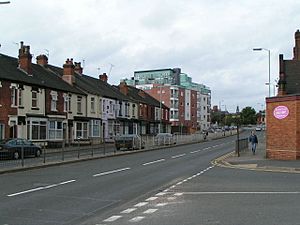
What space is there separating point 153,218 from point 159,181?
7875 millimetres

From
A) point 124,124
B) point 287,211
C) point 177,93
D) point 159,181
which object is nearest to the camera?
point 287,211

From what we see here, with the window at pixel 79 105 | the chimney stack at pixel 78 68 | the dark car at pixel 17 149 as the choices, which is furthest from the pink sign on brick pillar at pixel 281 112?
the chimney stack at pixel 78 68

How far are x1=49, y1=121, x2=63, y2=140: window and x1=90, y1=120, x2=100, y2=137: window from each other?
708cm

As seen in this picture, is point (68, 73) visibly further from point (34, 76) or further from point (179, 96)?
point (179, 96)

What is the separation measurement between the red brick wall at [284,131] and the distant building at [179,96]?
2537 inches

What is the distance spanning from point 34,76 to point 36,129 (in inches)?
214

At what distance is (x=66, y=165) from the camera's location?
25.8 meters

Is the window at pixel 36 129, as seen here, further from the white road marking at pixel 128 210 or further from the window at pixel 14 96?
the white road marking at pixel 128 210

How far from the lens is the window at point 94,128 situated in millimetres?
53375

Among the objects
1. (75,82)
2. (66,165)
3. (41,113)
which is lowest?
(66,165)

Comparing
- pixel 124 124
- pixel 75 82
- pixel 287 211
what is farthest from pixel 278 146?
pixel 124 124

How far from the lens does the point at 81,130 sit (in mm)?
51031

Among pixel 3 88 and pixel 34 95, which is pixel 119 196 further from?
pixel 34 95

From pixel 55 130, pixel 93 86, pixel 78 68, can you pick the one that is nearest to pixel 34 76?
pixel 55 130
